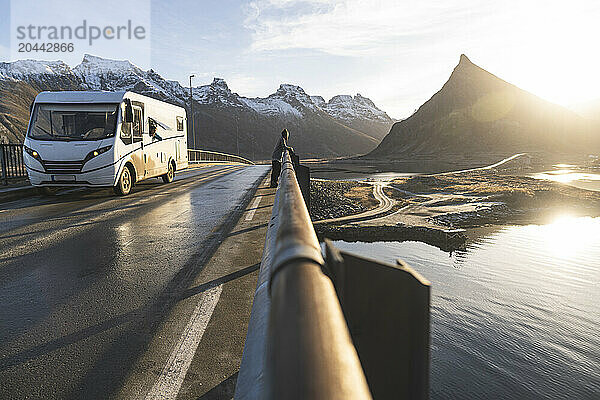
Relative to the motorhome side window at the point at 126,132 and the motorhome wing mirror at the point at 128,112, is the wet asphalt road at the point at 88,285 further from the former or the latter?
the motorhome wing mirror at the point at 128,112

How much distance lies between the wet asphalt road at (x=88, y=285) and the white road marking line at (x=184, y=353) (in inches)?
10.0

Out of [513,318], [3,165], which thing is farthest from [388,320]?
[3,165]

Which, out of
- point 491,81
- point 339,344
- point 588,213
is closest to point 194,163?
point 588,213

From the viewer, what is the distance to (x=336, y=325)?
0.87m

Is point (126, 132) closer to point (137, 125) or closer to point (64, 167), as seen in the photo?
point (137, 125)

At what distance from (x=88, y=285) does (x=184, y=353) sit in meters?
2.17

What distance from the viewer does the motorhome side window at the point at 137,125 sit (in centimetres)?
1203

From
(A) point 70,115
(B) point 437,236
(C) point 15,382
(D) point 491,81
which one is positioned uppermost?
(D) point 491,81

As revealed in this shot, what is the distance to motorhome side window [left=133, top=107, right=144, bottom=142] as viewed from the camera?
1203cm

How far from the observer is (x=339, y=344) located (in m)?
0.82

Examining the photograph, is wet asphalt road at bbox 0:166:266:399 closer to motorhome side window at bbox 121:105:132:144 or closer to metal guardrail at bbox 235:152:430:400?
metal guardrail at bbox 235:152:430:400

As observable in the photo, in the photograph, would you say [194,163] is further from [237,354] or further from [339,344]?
[339,344]

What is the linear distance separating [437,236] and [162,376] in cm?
1458

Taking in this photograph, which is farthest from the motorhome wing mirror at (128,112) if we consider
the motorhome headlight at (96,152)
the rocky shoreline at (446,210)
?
the rocky shoreline at (446,210)
